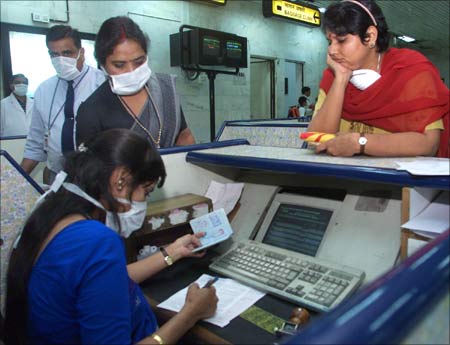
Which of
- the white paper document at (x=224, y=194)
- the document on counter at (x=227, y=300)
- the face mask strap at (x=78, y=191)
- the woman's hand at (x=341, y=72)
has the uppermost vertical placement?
the woman's hand at (x=341, y=72)

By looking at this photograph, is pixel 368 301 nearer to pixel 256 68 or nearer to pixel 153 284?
pixel 153 284

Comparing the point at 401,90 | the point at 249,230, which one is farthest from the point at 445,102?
the point at 249,230

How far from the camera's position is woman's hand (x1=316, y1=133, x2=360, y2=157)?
112cm

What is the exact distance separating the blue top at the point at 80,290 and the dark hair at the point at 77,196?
0.10 ft

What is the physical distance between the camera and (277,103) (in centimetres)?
705

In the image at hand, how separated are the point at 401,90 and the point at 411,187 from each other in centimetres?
34

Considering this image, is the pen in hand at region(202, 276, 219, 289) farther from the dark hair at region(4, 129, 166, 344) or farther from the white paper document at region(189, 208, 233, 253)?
the dark hair at region(4, 129, 166, 344)

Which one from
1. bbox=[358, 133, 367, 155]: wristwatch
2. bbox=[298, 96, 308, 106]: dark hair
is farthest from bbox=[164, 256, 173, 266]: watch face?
bbox=[298, 96, 308, 106]: dark hair

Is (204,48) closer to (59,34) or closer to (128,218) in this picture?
(59,34)

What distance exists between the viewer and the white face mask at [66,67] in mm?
1908

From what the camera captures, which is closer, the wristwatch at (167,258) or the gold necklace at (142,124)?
the wristwatch at (167,258)

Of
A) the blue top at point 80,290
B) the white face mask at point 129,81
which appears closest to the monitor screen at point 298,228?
the blue top at point 80,290

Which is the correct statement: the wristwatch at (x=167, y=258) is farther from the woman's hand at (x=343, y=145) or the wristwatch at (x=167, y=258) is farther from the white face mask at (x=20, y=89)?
the white face mask at (x=20, y=89)

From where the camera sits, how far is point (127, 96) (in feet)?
5.26
